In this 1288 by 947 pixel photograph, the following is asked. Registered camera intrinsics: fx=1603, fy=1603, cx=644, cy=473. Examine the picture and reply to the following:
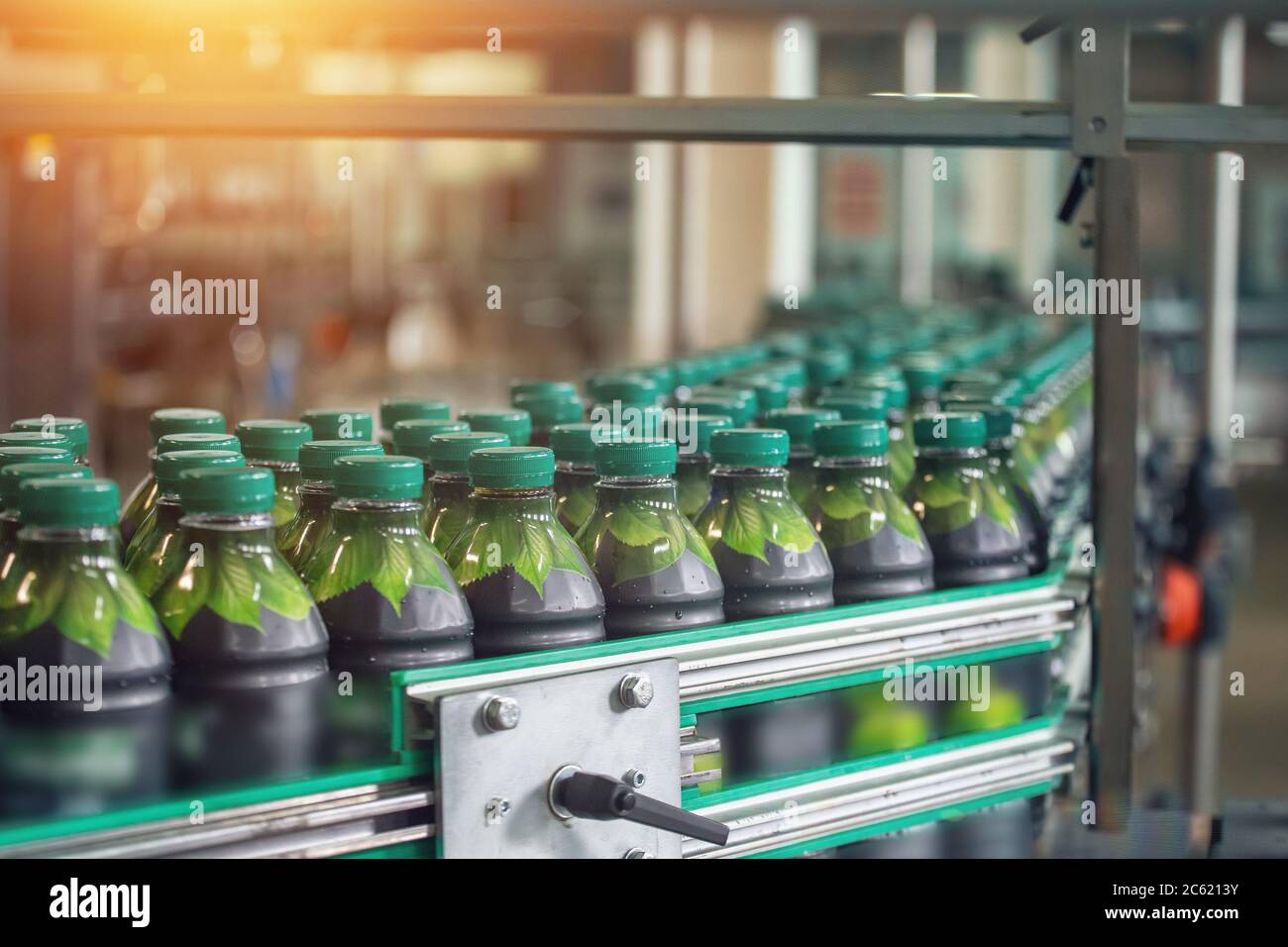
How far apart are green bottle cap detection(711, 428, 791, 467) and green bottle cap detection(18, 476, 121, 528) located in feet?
1.79

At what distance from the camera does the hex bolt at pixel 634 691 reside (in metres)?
1.21

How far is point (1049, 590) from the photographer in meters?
1.57

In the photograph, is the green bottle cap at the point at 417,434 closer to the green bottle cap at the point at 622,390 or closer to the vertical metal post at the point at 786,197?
the green bottle cap at the point at 622,390

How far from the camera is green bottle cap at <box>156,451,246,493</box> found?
4.22 feet

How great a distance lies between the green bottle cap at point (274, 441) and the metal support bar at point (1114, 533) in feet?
2.54

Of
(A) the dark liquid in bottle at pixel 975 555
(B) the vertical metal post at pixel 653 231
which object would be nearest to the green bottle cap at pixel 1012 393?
(A) the dark liquid in bottle at pixel 975 555

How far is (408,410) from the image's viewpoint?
176 cm

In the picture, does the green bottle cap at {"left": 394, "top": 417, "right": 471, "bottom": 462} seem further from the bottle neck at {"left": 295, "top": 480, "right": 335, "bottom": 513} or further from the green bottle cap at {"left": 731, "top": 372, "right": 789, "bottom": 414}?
the green bottle cap at {"left": 731, "top": 372, "right": 789, "bottom": 414}

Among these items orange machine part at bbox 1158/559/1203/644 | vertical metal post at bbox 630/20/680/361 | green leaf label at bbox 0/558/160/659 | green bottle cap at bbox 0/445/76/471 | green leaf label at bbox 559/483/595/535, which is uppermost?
vertical metal post at bbox 630/20/680/361

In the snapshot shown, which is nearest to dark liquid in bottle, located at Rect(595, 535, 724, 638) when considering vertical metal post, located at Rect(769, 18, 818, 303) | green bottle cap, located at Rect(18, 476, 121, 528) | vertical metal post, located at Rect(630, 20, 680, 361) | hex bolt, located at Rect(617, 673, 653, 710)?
hex bolt, located at Rect(617, 673, 653, 710)

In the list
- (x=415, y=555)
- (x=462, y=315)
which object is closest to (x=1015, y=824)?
(x=415, y=555)

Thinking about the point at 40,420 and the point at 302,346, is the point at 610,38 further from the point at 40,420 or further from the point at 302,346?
the point at 40,420
